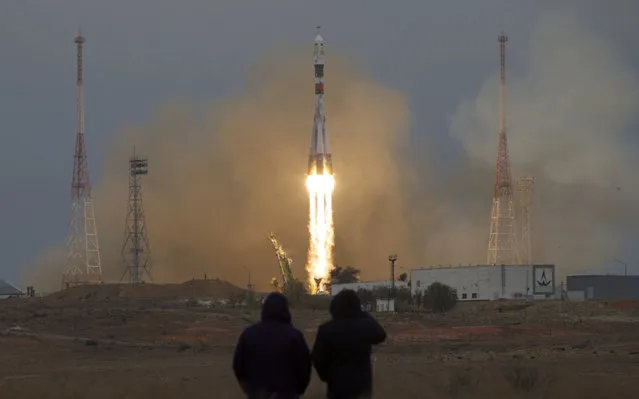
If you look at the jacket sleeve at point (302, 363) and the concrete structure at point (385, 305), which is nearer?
the jacket sleeve at point (302, 363)

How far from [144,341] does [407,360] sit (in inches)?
887

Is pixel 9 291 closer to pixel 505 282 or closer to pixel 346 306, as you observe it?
pixel 505 282

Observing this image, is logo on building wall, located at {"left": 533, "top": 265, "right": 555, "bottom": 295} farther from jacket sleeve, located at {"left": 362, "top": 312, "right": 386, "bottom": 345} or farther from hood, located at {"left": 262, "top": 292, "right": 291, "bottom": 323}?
hood, located at {"left": 262, "top": 292, "right": 291, "bottom": 323}

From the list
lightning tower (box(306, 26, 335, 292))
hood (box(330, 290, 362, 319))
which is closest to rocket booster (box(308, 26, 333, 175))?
lightning tower (box(306, 26, 335, 292))

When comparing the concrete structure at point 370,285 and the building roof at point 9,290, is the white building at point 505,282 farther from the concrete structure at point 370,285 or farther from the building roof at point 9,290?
the building roof at point 9,290

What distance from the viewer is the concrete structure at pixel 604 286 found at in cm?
11225

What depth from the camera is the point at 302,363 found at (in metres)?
15.5

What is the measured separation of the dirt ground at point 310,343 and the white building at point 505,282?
3.32 metres

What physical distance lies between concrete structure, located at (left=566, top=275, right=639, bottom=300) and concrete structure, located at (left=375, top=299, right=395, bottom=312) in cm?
2363

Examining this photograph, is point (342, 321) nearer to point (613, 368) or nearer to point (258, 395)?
point (258, 395)

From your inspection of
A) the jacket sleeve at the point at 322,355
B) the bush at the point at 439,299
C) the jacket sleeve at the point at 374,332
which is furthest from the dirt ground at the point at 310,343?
the jacket sleeve at the point at 322,355

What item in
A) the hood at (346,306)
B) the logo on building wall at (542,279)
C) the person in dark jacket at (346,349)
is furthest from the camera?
the logo on building wall at (542,279)

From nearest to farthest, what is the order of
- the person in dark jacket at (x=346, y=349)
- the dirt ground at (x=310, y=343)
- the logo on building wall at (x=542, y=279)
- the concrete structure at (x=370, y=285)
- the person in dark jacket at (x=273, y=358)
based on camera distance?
1. the person in dark jacket at (x=273, y=358)
2. the person in dark jacket at (x=346, y=349)
3. the dirt ground at (x=310, y=343)
4. the logo on building wall at (x=542, y=279)
5. the concrete structure at (x=370, y=285)

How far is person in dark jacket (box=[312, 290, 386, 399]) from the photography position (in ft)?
52.5
